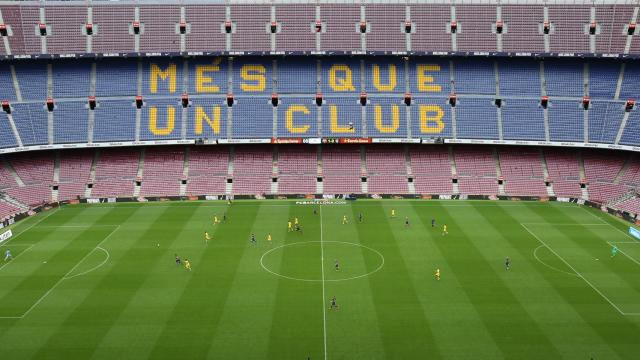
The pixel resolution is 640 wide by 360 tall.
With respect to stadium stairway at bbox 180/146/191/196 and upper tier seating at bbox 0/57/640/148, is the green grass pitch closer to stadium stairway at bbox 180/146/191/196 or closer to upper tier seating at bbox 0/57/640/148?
stadium stairway at bbox 180/146/191/196

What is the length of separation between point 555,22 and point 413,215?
1408 inches

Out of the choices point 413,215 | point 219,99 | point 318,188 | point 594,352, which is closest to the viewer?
point 594,352

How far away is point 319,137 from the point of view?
72.8 metres

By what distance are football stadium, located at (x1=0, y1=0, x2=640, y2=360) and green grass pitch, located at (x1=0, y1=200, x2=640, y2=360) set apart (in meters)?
0.47

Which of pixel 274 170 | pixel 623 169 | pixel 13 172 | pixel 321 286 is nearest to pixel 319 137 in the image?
pixel 274 170

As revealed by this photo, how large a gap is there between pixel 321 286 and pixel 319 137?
1228 inches

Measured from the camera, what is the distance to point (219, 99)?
75625 mm

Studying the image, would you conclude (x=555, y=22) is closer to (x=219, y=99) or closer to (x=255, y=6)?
(x=255, y=6)

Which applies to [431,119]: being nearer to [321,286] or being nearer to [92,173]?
[321,286]

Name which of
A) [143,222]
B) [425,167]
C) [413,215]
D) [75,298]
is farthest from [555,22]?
[75,298]

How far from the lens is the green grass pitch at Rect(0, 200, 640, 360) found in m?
36.5

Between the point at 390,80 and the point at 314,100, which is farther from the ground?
the point at 390,80

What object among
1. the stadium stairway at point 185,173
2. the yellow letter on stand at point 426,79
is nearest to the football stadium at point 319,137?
the stadium stairway at point 185,173

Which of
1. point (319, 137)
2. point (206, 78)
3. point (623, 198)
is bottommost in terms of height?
point (623, 198)
